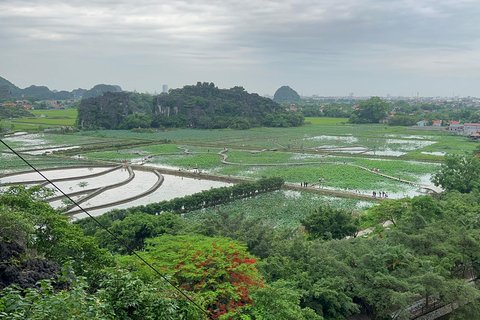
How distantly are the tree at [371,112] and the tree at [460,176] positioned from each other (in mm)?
64718

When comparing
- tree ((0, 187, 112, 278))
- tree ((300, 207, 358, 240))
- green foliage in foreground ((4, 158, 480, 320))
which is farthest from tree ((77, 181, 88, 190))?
tree ((0, 187, 112, 278))

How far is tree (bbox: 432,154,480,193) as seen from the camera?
2511 cm

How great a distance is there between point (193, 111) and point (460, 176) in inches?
2384

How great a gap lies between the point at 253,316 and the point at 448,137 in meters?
61.6

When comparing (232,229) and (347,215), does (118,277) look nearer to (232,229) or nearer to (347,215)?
(232,229)

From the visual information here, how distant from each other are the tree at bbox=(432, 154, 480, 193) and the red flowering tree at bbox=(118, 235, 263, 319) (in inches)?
783

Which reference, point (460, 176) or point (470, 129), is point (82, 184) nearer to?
point (460, 176)

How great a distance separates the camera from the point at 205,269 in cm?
1042

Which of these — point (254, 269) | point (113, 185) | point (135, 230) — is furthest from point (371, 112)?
point (254, 269)

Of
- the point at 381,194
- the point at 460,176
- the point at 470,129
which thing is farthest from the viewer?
the point at 470,129

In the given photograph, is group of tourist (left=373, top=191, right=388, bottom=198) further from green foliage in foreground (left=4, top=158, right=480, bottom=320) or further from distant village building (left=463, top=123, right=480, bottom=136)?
distant village building (left=463, top=123, right=480, bottom=136)

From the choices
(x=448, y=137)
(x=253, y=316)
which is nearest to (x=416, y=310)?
(x=253, y=316)

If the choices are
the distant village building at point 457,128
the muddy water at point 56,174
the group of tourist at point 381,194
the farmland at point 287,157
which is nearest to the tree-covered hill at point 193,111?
the farmland at point 287,157

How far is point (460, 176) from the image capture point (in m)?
25.8
